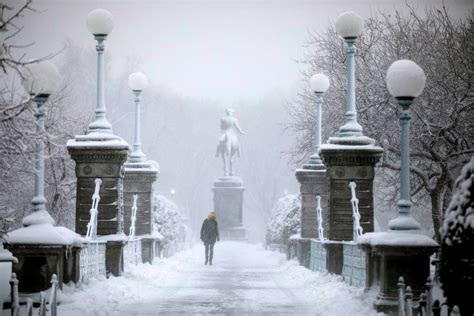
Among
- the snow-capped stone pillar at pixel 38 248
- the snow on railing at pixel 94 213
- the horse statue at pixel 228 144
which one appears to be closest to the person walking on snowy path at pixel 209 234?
the snow on railing at pixel 94 213

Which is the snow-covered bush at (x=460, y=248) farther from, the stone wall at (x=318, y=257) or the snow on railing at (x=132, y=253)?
the snow on railing at (x=132, y=253)

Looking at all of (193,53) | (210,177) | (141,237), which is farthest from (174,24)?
(141,237)

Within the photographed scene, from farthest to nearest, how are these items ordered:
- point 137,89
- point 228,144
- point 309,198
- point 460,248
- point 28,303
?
point 228,144 < point 137,89 < point 309,198 < point 28,303 < point 460,248

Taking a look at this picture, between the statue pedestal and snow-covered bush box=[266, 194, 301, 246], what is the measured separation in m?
11.7

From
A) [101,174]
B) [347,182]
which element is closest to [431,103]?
[347,182]

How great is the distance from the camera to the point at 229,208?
53.9m

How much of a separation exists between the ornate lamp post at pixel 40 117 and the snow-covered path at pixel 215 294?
1314mm

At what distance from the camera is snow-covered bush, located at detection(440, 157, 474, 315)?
966 centimetres

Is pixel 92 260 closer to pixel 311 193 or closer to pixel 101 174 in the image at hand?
pixel 101 174

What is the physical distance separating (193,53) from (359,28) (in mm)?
92755

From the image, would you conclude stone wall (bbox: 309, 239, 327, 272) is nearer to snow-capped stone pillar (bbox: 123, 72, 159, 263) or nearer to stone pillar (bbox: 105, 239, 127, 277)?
stone pillar (bbox: 105, 239, 127, 277)

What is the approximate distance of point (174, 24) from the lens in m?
110

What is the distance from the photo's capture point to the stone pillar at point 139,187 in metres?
26.6

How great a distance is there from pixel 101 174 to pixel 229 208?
112ft
